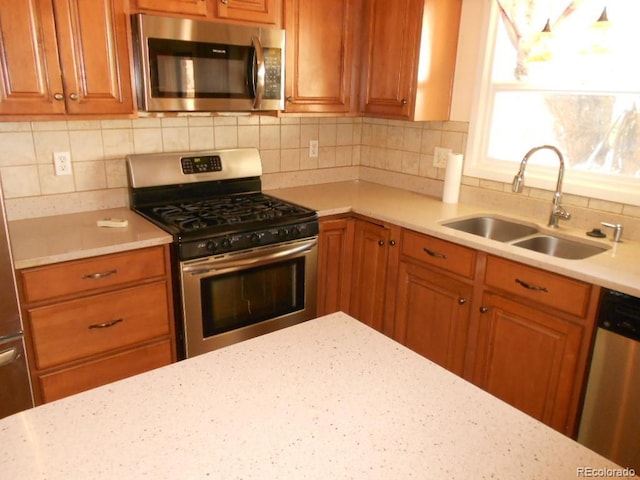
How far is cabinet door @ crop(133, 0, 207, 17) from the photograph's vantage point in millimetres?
2056

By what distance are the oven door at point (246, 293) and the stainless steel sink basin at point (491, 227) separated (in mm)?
790

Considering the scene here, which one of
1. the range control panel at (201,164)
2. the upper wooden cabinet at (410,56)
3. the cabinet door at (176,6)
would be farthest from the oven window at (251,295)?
the cabinet door at (176,6)

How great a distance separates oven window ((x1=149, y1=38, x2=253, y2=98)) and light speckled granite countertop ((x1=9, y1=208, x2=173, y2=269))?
623 millimetres

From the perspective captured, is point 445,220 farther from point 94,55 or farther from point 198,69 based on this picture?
point 94,55

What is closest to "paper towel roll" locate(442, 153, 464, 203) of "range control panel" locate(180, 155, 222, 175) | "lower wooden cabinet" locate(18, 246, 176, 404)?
"range control panel" locate(180, 155, 222, 175)

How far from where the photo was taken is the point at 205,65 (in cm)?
226

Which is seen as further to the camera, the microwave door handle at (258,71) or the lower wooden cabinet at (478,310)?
the microwave door handle at (258,71)

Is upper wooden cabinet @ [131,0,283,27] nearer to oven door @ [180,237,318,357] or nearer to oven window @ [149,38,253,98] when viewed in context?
oven window @ [149,38,253,98]

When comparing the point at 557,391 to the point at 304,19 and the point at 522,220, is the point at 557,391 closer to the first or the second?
the point at 522,220

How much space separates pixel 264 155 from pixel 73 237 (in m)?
1.27

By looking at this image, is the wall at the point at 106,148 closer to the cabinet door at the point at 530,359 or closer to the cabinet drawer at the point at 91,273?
the cabinet drawer at the point at 91,273

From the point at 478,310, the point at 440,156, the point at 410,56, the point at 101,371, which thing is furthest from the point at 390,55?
the point at 101,371

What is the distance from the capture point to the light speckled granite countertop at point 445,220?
176cm

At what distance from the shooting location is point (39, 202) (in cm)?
231
